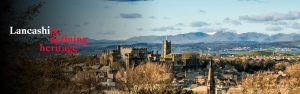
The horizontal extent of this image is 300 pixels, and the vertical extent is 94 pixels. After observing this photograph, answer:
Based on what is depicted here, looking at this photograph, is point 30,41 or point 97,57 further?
point 97,57

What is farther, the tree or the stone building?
the stone building

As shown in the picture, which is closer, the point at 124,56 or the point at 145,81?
the point at 145,81

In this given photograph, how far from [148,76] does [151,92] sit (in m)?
6.93

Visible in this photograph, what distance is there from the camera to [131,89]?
34.3 meters

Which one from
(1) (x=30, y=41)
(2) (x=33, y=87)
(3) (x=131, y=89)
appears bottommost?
(3) (x=131, y=89)

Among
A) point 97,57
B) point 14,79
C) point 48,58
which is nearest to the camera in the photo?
point 14,79

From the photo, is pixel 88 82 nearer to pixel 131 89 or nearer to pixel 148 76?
pixel 131 89

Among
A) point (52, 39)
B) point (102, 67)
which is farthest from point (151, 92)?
point (102, 67)

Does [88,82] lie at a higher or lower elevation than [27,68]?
lower

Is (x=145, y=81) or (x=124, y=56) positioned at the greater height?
(x=124, y=56)

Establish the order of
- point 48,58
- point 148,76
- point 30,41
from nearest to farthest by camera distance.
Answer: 1. point 30,41
2. point 48,58
3. point 148,76

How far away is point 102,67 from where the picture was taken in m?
56.1

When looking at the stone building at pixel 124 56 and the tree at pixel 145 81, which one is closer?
Result: the tree at pixel 145 81

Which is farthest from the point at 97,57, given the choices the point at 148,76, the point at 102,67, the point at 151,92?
the point at 151,92
